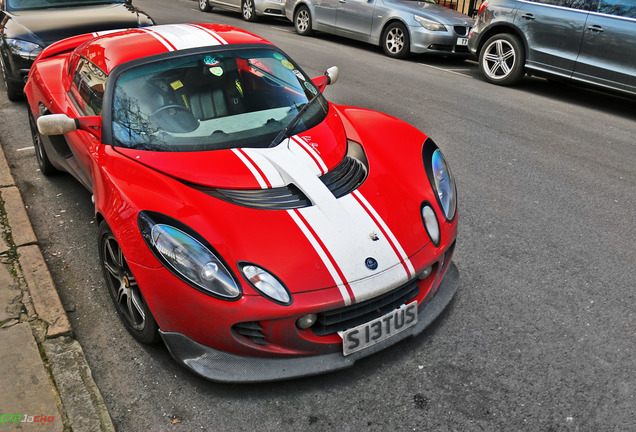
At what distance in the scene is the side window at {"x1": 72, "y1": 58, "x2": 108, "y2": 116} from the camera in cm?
364

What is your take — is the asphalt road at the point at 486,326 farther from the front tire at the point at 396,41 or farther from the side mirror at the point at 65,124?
the front tire at the point at 396,41

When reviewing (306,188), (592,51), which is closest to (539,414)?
(306,188)

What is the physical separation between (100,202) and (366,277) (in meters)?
1.54

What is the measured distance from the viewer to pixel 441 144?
6043 millimetres

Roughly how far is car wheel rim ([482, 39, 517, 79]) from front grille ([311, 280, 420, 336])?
6.62 m

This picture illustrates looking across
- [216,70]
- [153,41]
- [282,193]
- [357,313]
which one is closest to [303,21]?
[153,41]

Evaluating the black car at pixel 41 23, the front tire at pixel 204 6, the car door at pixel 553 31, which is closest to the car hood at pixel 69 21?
the black car at pixel 41 23

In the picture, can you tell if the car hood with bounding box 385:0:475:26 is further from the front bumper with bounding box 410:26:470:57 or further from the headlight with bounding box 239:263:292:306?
the headlight with bounding box 239:263:292:306

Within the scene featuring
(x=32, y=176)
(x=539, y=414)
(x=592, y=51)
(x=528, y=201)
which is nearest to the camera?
(x=539, y=414)

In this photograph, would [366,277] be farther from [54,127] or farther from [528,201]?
[528,201]

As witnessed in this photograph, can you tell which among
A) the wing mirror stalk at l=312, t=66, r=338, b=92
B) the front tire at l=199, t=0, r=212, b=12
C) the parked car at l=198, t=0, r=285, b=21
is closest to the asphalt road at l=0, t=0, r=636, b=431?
the wing mirror stalk at l=312, t=66, r=338, b=92

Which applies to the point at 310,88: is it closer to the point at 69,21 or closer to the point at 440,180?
the point at 440,180

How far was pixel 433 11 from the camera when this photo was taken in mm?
10258

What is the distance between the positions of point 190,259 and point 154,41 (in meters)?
1.80
